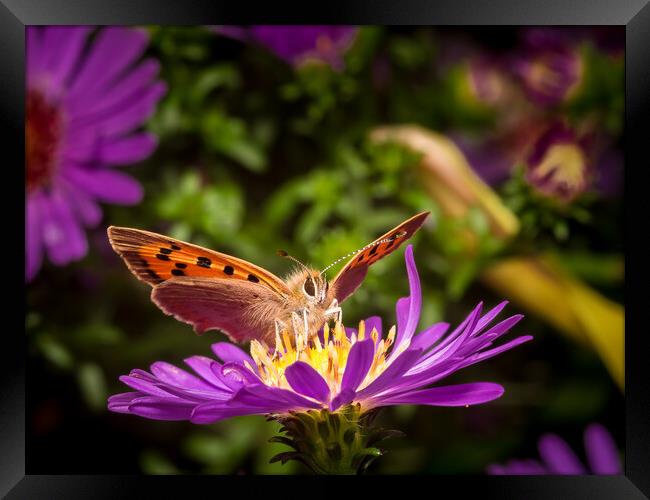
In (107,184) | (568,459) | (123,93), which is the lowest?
(568,459)

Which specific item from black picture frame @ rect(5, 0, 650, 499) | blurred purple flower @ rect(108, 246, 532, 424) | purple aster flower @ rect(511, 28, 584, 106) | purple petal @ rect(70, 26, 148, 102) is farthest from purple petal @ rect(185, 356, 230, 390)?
purple aster flower @ rect(511, 28, 584, 106)

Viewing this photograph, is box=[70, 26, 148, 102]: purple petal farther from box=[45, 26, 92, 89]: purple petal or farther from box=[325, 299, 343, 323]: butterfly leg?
box=[325, 299, 343, 323]: butterfly leg

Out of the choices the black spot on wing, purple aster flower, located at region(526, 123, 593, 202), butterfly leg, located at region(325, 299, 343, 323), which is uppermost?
purple aster flower, located at region(526, 123, 593, 202)

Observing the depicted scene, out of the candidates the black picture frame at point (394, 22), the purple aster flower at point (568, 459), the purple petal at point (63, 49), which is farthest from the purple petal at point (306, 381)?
the purple petal at point (63, 49)

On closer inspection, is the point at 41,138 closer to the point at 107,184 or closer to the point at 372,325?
the point at 107,184

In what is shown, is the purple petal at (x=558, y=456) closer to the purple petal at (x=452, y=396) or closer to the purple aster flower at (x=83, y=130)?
the purple petal at (x=452, y=396)

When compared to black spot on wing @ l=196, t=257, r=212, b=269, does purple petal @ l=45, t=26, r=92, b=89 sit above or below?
above

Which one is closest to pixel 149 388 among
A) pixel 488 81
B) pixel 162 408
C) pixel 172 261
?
pixel 162 408
